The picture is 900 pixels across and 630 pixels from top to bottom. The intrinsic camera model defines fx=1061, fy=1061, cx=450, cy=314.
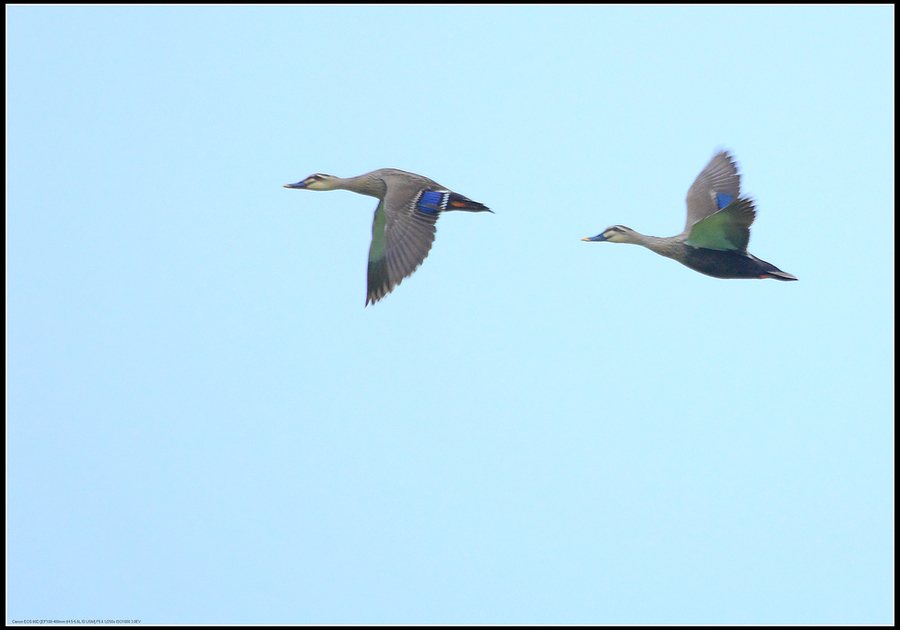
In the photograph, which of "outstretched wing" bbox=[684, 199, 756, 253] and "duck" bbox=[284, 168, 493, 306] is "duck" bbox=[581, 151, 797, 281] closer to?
"outstretched wing" bbox=[684, 199, 756, 253]

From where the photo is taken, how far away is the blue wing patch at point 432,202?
14367mm

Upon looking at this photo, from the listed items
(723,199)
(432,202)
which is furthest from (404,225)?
(723,199)

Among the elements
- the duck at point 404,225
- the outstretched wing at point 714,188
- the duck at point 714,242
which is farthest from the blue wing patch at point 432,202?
the outstretched wing at point 714,188

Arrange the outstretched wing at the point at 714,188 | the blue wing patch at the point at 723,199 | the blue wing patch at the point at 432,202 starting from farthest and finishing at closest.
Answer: the blue wing patch at the point at 723,199
the outstretched wing at the point at 714,188
the blue wing patch at the point at 432,202

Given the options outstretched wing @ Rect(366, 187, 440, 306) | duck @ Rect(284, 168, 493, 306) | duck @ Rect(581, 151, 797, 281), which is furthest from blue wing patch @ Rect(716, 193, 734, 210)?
outstretched wing @ Rect(366, 187, 440, 306)

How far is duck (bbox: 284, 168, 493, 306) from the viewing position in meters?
14.1

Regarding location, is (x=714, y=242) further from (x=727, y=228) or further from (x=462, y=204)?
(x=462, y=204)

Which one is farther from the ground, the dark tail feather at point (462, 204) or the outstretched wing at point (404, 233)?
the dark tail feather at point (462, 204)

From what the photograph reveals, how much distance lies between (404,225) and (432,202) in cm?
55

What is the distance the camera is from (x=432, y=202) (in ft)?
47.4


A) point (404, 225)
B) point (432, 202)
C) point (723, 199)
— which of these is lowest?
point (404, 225)

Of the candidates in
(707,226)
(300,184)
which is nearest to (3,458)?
(300,184)

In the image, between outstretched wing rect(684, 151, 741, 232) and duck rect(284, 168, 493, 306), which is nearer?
duck rect(284, 168, 493, 306)

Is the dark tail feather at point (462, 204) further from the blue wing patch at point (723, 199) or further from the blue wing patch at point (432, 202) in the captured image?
Answer: the blue wing patch at point (723, 199)
